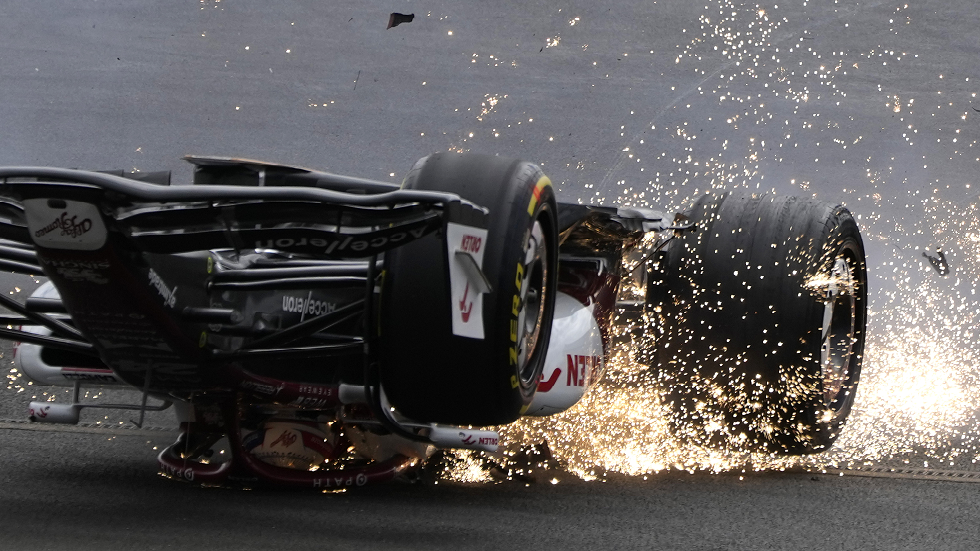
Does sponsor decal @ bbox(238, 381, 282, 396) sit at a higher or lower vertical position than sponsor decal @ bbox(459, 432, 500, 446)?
higher

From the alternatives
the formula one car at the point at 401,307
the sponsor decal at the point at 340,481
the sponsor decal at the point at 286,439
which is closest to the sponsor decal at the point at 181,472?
the formula one car at the point at 401,307

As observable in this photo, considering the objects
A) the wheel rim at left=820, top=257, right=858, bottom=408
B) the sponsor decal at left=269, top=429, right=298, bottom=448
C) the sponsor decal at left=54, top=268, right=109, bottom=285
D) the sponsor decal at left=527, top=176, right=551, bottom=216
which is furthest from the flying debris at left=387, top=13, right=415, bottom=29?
the sponsor decal at left=54, top=268, right=109, bottom=285

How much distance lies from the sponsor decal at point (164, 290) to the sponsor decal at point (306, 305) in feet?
1.35

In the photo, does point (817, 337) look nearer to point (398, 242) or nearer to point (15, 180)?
point (398, 242)

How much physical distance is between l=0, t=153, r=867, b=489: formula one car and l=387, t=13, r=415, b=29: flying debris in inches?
215

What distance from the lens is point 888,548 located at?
308 cm

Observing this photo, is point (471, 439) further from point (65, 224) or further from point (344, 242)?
point (65, 224)

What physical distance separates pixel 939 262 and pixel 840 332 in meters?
3.35

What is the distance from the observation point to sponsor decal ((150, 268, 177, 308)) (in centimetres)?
281

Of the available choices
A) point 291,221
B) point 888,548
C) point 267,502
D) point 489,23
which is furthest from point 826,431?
point 489,23

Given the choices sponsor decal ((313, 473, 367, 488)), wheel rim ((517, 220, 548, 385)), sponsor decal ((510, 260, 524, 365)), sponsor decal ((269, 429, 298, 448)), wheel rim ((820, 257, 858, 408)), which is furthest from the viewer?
wheel rim ((820, 257, 858, 408))

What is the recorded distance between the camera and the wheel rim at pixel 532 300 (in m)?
2.87

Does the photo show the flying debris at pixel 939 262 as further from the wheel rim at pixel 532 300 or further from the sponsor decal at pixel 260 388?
the sponsor decal at pixel 260 388

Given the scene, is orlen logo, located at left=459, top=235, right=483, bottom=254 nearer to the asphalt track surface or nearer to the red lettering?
the red lettering
